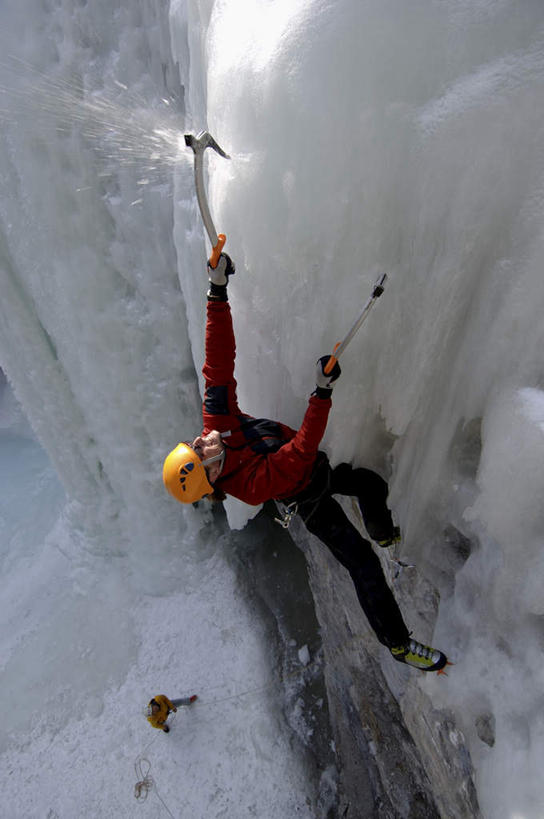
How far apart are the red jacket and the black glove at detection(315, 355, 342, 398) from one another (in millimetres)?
107

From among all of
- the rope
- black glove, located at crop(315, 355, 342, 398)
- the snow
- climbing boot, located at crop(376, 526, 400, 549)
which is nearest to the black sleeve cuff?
the snow

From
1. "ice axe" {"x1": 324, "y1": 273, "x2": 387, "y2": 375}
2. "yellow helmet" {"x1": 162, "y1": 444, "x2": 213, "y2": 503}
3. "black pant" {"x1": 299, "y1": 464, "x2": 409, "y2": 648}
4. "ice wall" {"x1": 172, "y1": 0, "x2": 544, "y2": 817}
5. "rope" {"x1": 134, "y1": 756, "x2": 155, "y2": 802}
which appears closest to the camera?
"ice wall" {"x1": 172, "y1": 0, "x2": 544, "y2": 817}

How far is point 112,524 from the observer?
417 cm

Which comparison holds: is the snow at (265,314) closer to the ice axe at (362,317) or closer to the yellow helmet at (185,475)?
the ice axe at (362,317)

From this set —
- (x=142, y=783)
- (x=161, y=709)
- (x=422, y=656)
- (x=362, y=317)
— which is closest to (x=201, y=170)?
(x=362, y=317)

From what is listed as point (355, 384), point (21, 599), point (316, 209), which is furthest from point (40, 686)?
point (316, 209)

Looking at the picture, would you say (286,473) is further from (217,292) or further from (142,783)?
(142,783)

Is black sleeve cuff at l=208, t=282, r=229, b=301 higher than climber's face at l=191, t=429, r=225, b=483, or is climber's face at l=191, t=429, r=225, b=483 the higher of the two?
black sleeve cuff at l=208, t=282, r=229, b=301

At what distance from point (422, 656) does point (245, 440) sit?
1.06 m

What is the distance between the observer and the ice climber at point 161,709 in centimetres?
325

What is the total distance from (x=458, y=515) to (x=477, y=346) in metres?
0.59

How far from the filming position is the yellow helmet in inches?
61.1

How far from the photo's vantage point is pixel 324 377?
1405mm

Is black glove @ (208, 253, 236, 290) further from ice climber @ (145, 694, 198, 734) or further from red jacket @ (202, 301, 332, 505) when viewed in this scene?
ice climber @ (145, 694, 198, 734)
